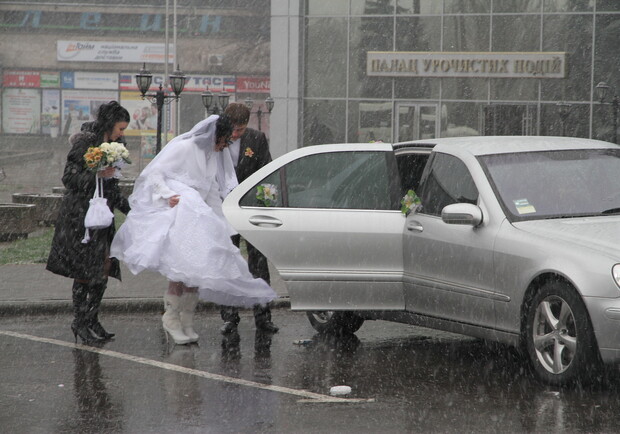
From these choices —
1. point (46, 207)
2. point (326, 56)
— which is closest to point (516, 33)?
point (326, 56)

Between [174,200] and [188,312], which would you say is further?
[188,312]

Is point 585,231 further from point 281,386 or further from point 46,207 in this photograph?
point 46,207

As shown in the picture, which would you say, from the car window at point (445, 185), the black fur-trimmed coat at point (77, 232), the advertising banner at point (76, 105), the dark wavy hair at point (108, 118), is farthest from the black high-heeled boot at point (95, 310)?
the advertising banner at point (76, 105)

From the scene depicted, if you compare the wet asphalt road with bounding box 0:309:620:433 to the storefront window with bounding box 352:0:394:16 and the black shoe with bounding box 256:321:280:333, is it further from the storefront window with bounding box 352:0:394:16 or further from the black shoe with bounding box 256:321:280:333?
the storefront window with bounding box 352:0:394:16

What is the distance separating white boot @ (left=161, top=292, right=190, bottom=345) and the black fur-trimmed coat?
1.96ft

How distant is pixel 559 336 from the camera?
644 centimetres

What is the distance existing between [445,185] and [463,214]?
2.33 feet

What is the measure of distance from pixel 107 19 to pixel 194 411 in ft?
196

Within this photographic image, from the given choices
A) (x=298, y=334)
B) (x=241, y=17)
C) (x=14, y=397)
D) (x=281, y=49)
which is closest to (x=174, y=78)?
(x=281, y=49)

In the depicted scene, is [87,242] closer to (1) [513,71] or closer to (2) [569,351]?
(2) [569,351]

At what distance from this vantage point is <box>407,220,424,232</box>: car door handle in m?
7.61

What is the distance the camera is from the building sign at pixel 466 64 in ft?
120

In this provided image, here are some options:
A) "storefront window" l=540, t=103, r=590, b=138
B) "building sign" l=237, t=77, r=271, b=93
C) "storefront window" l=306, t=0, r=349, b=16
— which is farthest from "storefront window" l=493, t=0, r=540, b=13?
"building sign" l=237, t=77, r=271, b=93

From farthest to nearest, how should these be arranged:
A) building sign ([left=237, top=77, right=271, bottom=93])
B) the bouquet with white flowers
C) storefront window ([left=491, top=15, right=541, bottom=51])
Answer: building sign ([left=237, top=77, right=271, bottom=93]), storefront window ([left=491, top=15, right=541, bottom=51]), the bouquet with white flowers
